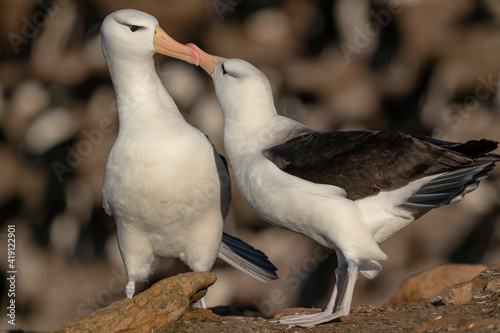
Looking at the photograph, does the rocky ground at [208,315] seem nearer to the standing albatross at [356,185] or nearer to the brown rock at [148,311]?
the brown rock at [148,311]

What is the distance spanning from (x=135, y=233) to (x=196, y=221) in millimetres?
580

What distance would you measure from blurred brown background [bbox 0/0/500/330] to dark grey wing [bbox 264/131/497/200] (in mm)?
4438

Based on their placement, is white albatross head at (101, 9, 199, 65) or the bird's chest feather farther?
white albatross head at (101, 9, 199, 65)

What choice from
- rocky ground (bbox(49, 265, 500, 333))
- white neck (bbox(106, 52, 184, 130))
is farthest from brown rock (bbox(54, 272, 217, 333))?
white neck (bbox(106, 52, 184, 130))

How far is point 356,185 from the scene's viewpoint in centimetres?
540

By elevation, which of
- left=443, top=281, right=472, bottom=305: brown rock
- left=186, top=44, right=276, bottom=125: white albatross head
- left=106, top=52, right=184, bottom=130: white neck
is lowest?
left=443, top=281, right=472, bottom=305: brown rock

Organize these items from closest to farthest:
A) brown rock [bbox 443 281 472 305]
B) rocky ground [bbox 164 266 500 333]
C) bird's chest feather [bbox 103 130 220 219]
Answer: rocky ground [bbox 164 266 500 333] < brown rock [bbox 443 281 472 305] < bird's chest feather [bbox 103 130 220 219]

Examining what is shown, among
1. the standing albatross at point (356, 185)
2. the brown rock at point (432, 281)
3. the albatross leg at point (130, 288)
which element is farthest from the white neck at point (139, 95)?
the brown rock at point (432, 281)

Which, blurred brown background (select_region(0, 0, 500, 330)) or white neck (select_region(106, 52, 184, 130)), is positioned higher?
white neck (select_region(106, 52, 184, 130))

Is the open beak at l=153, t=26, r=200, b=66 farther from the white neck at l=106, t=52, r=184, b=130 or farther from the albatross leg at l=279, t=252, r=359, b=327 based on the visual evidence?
the albatross leg at l=279, t=252, r=359, b=327

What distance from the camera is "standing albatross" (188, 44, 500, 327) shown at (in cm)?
529

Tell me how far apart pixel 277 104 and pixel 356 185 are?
4956mm

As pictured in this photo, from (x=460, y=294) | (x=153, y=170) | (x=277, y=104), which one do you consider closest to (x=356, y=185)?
(x=460, y=294)

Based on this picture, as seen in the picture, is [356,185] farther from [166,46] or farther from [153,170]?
[166,46]
